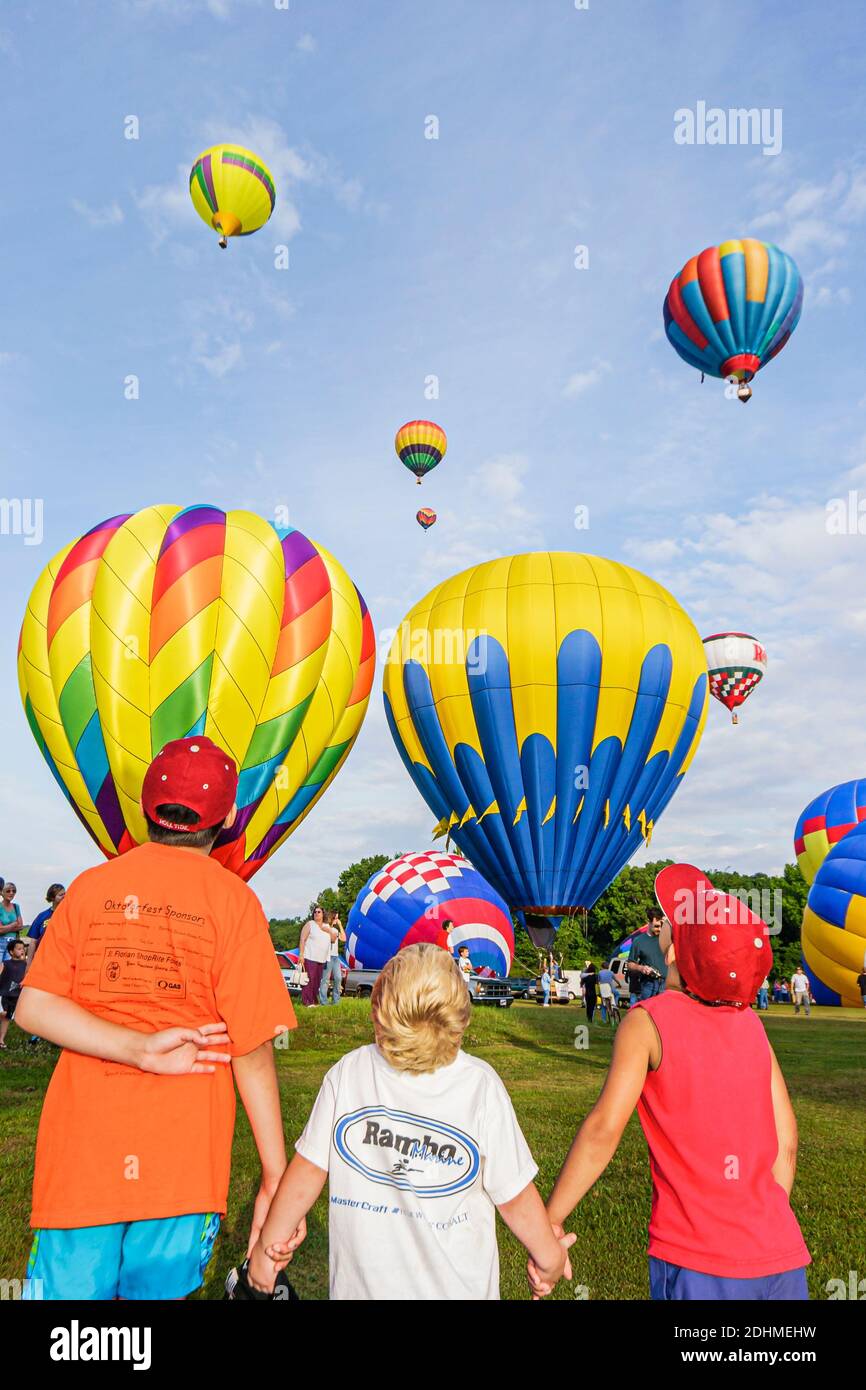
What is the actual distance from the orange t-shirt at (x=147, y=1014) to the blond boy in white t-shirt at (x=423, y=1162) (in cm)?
35

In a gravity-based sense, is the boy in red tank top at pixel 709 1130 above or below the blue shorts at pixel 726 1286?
above

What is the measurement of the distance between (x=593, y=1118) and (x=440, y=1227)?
55 cm

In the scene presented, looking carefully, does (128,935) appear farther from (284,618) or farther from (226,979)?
(284,618)

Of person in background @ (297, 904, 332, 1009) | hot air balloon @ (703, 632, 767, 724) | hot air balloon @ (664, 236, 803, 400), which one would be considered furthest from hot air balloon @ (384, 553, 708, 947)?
hot air balloon @ (703, 632, 767, 724)

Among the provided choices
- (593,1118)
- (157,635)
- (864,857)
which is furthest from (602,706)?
(593,1118)

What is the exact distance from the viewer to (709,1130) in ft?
8.11

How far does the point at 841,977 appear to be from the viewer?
24719 millimetres

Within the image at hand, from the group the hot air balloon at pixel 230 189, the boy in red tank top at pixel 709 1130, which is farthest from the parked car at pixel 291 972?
the boy in red tank top at pixel 709 1130

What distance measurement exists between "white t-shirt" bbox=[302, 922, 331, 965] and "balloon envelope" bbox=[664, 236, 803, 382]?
19.0 meters

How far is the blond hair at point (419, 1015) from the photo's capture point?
2.31 meters

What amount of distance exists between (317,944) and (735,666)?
102 ft

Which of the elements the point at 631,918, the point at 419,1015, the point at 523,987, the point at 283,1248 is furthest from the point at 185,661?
the point at 631,918

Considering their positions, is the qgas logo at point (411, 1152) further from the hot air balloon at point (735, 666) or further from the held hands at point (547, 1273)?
the hot air balloon at point (735, 666)

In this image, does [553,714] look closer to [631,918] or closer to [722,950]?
[722,950]
